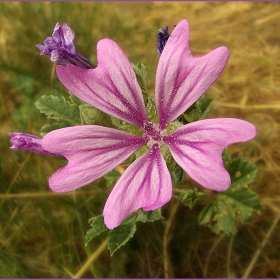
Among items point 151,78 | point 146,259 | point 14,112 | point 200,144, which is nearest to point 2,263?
point 146,259

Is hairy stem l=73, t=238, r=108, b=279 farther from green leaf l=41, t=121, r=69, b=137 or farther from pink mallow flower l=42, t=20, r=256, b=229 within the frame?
pink mallow flower l=42, t=20, r=256, b=229

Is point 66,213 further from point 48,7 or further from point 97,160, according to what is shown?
point 48,7

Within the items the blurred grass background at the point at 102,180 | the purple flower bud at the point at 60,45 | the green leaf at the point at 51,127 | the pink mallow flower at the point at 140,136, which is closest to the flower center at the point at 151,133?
the pink mallow flower at the point at 140,136

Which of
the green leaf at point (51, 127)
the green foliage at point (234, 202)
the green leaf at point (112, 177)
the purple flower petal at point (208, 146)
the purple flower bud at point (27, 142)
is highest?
the green leaf at point (51, 127)

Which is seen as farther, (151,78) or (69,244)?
(151,78)

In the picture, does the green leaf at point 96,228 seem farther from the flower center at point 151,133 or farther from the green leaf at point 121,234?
the flower center at point 151,133

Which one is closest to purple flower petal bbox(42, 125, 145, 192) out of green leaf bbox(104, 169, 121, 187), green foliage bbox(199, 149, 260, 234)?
green leaf bbox(104, 169, 121, 187)
